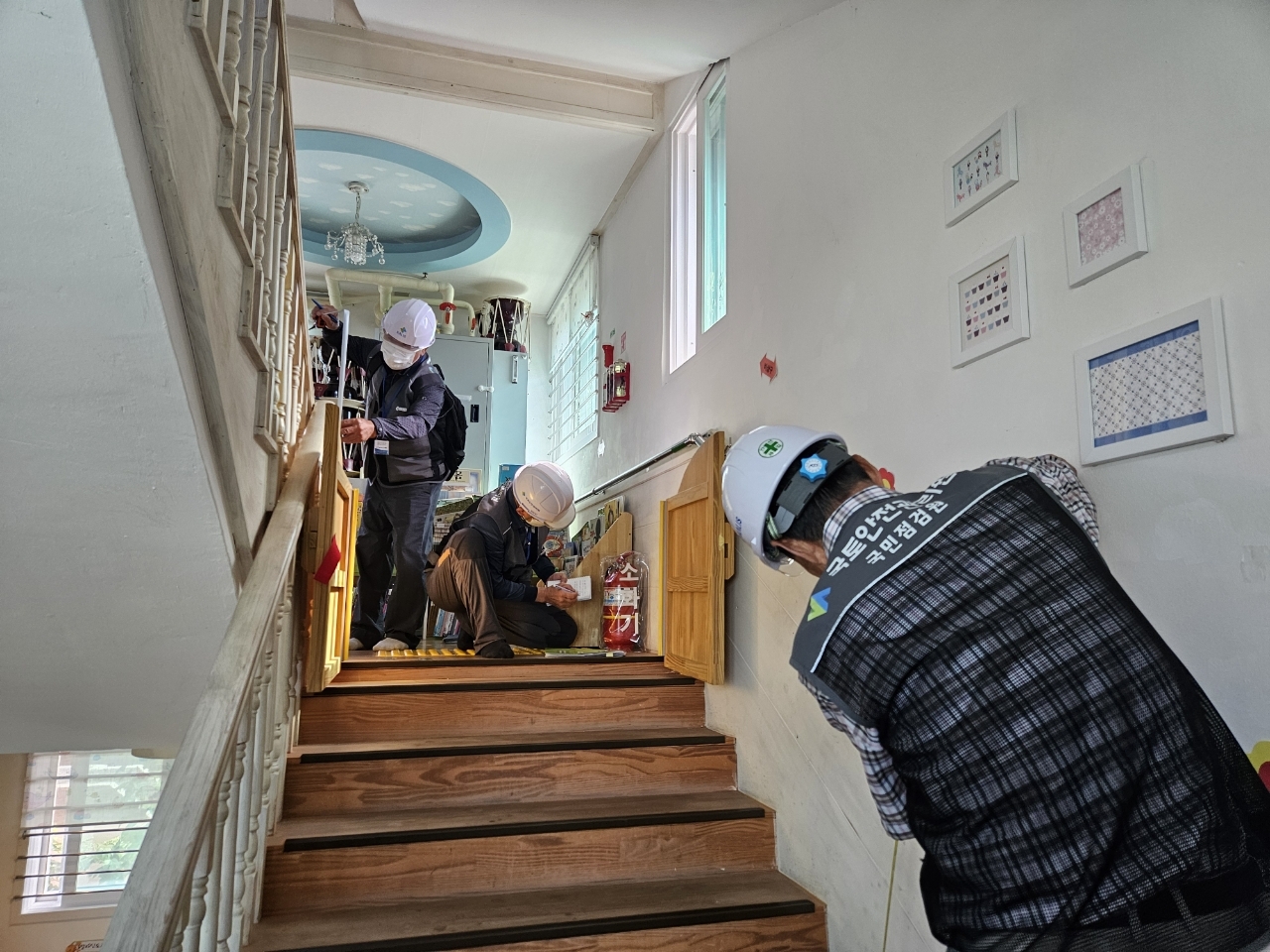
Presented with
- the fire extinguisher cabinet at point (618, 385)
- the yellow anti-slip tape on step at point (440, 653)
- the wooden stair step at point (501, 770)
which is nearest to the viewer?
the wooden stair step at point (501, 770)

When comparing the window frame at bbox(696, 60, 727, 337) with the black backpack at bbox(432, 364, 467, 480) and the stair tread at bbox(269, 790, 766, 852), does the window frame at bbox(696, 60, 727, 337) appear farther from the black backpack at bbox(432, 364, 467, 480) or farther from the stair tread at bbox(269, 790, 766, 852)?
the stair tread at bbox(269, 790, 766, 852)

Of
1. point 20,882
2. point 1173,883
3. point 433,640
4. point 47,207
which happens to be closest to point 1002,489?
point 1173,883

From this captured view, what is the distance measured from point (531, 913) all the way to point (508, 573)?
2.43 m

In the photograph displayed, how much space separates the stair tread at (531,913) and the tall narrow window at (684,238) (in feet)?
8.57

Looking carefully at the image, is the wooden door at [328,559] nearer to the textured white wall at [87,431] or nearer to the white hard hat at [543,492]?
the textured white wall at [87,431]

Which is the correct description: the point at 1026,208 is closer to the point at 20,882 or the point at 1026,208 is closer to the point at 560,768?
the point at 560,768

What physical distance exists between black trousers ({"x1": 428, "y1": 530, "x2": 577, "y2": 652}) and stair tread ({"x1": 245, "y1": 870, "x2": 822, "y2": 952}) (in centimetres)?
167

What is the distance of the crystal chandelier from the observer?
6156 millimetres

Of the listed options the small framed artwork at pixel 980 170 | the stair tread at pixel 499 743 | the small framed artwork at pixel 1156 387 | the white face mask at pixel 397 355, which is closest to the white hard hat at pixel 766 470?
the small framed artwork at pixel 1156 387

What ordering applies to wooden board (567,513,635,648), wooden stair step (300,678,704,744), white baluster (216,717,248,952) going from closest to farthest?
white baluster (216,717,248,952)
wooden stair step (300,678,704,744)
wooden board (567,513,635,648)

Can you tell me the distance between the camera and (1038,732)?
103 centimetres

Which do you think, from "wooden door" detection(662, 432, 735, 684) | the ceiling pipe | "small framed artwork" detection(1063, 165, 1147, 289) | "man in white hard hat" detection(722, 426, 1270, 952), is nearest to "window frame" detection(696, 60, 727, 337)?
"wooden door" detection(662, 432, 735, 684)

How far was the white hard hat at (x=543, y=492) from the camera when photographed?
4387 mm

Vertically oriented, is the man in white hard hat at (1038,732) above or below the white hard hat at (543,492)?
below
